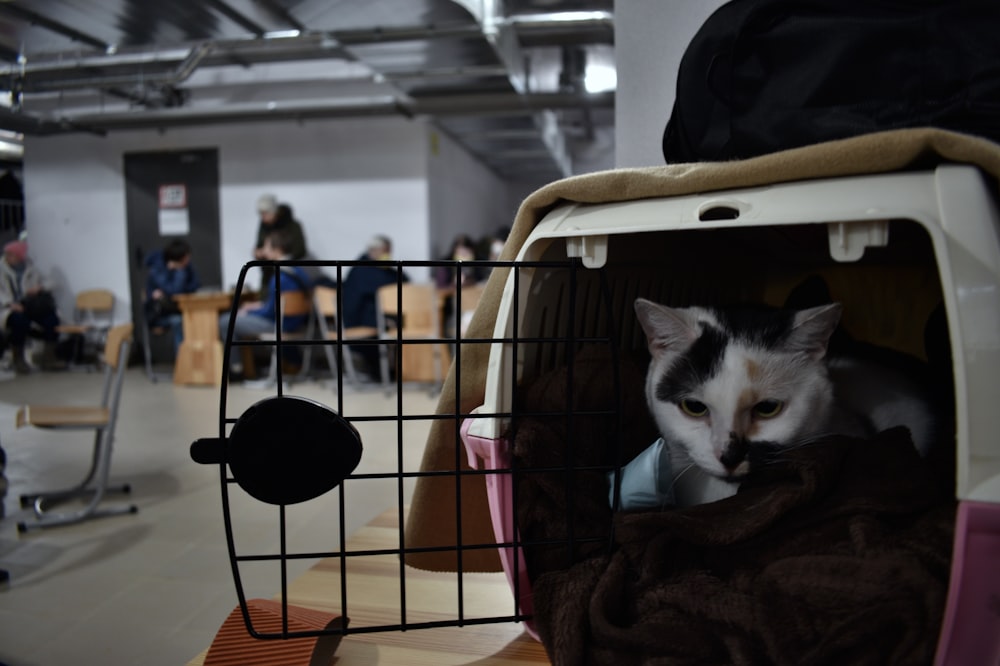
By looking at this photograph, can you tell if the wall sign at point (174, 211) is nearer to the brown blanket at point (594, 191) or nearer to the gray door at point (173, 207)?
the gray door at point (173, 207)

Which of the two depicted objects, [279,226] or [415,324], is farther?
[279,226]

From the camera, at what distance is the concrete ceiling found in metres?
3.62

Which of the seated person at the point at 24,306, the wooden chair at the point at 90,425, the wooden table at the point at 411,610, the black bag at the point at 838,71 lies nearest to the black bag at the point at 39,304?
the seated person at the point at 24,306

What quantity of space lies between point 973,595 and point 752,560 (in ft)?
0.55

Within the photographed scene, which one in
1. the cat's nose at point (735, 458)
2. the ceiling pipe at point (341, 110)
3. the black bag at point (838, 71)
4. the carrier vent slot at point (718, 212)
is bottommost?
the cat's nose at point (735, 458)

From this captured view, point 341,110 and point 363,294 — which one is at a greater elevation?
point 341,110

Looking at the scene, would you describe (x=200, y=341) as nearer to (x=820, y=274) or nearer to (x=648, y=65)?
(x=648, y=65)

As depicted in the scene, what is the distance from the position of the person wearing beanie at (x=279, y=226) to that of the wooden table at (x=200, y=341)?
22.4 inches

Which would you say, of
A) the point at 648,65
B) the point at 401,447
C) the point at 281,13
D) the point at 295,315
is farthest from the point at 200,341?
the point at 401,447

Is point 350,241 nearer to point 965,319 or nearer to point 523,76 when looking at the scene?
point 523,76

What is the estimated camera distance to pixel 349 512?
1.81m

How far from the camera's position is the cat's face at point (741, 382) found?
2.30ft

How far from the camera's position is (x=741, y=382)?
0.71m

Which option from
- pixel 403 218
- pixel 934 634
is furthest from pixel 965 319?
pixel 403 218
